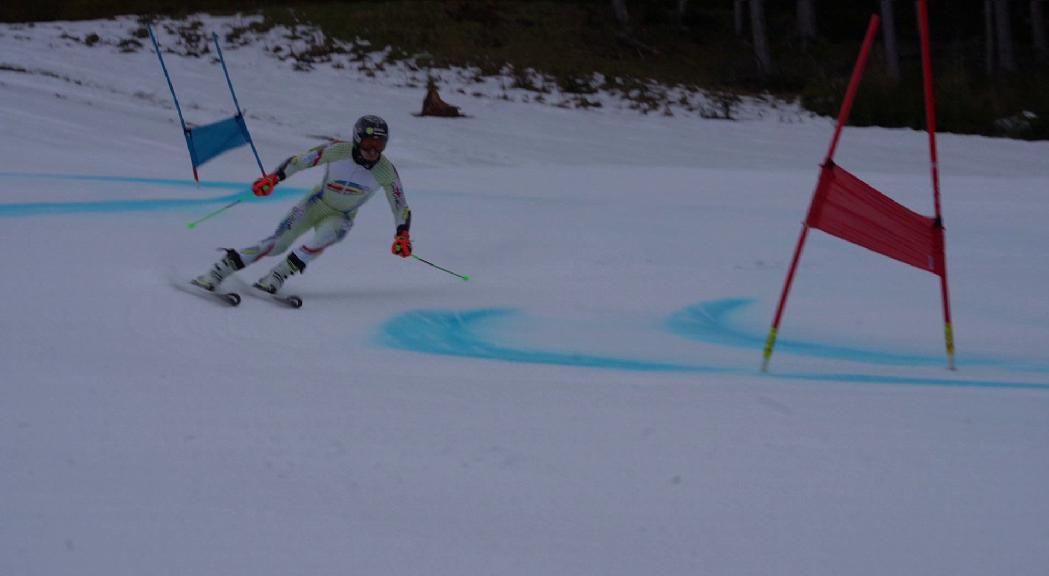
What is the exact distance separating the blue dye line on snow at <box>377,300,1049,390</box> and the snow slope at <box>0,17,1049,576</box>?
31 mm

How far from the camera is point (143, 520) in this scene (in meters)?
3.47

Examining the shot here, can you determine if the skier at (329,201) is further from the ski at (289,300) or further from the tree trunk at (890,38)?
the tree trunk at (890,38)

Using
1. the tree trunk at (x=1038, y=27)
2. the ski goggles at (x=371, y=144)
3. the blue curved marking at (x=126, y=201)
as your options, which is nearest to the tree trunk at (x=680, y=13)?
the tree trunk at (x=1038, y=27)

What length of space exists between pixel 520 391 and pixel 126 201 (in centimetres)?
711

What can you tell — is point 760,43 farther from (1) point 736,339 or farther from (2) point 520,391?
(2) point 520,391

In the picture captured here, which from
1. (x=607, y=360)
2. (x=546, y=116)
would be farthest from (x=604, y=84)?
(x=607, y=360)

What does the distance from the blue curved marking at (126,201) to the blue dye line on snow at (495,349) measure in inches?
182

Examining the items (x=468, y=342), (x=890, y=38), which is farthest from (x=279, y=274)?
(x=890, y=38)

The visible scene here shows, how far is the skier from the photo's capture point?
7.07 meters

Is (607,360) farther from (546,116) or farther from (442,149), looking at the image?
(546,116)

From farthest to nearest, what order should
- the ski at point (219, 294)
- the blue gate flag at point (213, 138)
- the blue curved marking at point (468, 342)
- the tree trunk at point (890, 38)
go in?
the tree trunk at point (890, 38), the blue gate flag at point (213, 138), the ski at point (219, 294), the blue curved marking at point (468, 342)

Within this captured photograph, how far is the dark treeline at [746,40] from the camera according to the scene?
73.0 ft

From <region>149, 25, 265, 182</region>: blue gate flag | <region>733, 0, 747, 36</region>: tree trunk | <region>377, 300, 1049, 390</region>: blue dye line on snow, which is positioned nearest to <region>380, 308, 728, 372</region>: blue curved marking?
<region>377, 300, 1049, 390</region>: blue dye line on snow

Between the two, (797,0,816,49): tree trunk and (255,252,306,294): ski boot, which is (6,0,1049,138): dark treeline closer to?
(797,0,816,49): tree trunk
